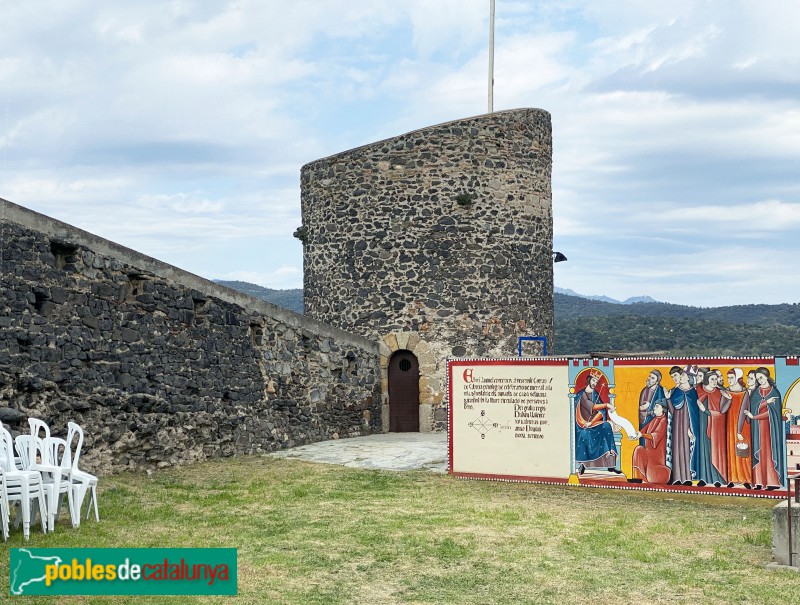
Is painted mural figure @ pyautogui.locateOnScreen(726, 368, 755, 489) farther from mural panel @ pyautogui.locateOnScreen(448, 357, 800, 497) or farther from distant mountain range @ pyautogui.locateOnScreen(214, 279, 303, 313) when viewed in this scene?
distant mountain range @ pyautogui.locateOnScreen(214, 279, 303, 313)

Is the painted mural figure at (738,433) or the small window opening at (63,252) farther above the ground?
the small window opening at (63,252)

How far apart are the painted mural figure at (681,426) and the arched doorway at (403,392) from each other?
28.4 feet

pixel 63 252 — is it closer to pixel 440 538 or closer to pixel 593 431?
pixel 440 538

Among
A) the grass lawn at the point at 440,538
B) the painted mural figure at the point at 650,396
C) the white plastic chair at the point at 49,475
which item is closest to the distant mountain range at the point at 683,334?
the painted mural figure at the point at 650,396

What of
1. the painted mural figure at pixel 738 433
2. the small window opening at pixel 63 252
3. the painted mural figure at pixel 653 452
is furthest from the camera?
the small window opening at pixel 63 252

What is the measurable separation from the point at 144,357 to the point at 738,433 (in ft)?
26.2

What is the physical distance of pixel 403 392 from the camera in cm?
2002

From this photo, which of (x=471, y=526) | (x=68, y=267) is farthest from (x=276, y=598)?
(x=68, y=267)

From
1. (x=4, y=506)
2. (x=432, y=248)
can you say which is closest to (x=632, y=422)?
(x=4, y=506)

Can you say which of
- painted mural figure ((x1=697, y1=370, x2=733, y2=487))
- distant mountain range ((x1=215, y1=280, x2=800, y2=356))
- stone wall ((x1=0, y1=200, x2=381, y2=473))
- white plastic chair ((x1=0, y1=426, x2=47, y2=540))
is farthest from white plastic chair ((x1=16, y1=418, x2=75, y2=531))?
distant mountain range ((x1=215, y1=280, x2=800, y2=356))

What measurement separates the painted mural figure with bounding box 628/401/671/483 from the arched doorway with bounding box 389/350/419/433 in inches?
328

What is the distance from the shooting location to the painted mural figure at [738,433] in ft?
37.2

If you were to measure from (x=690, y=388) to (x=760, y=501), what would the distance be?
1501mm

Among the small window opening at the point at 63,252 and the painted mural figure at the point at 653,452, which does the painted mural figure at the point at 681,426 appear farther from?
the small window opening at the point at 63,252
